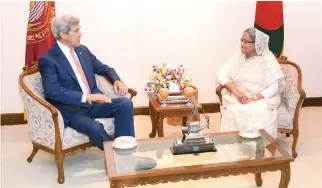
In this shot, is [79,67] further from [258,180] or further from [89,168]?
[258,180]

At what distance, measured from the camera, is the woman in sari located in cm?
474

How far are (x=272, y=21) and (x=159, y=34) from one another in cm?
149

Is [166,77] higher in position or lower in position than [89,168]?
higher

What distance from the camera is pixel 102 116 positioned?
466cm

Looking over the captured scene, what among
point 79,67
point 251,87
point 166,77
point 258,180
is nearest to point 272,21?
point 251,87

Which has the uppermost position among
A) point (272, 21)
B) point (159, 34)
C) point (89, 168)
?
point (272, 21)

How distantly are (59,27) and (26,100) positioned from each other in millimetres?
Answer: 794

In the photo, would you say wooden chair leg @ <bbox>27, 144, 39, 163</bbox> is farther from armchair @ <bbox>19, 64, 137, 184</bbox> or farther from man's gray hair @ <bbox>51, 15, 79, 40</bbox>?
man's gray hair @ <bbox>51, 15, 79, 40</bbox>

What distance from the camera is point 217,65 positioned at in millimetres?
6289

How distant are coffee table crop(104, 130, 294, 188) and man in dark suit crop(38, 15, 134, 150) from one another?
61 cm

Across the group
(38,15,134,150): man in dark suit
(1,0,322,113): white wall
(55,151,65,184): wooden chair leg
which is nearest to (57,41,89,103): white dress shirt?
(38,15,134,150): man in dark suit

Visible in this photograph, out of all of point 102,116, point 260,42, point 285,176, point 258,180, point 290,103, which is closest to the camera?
point 285,176

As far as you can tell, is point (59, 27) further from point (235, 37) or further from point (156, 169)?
point (235, 37)

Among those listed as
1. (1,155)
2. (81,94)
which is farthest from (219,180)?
(1,155)
